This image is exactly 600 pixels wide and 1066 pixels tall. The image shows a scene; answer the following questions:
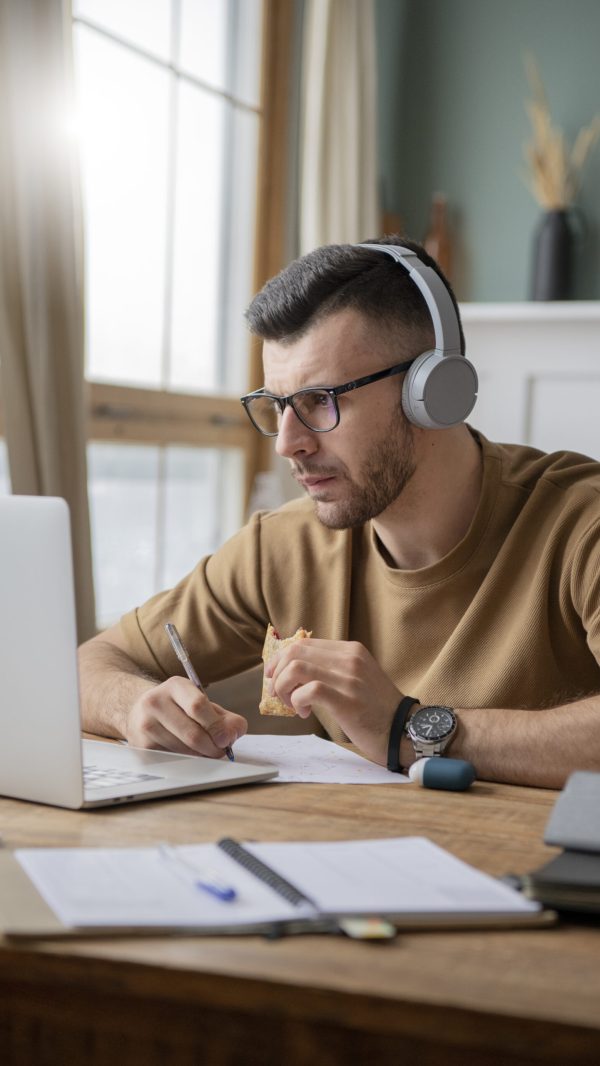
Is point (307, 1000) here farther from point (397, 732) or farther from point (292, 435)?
point (292, 435)

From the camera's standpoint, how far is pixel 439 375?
1.64 m

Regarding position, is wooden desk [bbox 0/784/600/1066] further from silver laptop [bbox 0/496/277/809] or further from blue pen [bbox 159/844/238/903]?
silver laptop [bbox 0/496/277/809]

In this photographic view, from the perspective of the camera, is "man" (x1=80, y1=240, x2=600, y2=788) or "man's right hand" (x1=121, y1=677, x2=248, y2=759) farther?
"man" (x1=80, y1=240, x2=600, y2=788)

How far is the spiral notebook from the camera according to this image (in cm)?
80

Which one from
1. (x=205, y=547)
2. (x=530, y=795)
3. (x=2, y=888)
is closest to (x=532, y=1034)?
(x=2, y=888)

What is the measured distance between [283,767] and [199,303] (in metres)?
2.45

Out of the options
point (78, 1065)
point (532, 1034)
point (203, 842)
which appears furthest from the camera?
point (203, 842)

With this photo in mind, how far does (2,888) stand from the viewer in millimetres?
869

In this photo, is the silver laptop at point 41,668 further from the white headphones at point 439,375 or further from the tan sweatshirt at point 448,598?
the white headphones at point 439,375

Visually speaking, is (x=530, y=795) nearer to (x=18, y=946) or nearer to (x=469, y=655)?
(x=469, y=655)

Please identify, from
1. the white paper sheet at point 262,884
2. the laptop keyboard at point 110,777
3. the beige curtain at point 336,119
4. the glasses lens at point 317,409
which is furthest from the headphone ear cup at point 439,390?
the beige curtain at point 336,119

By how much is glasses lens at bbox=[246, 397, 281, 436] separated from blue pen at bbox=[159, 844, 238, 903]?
34.7 inches

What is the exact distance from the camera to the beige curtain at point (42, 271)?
2484mm

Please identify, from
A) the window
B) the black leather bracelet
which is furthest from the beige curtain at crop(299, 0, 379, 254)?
the black leather bracelet
